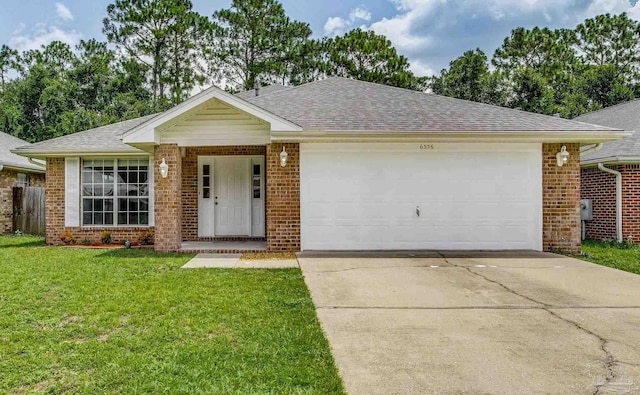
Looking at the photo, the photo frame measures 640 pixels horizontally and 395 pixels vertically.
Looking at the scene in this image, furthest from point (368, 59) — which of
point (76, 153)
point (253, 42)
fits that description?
point (76, 153)

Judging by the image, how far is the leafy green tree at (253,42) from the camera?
28.1m

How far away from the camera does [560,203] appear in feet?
30.9

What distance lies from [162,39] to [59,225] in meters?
20.2

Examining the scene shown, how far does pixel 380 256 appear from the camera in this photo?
344 inches

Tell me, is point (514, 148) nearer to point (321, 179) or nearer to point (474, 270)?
point (474, 270)

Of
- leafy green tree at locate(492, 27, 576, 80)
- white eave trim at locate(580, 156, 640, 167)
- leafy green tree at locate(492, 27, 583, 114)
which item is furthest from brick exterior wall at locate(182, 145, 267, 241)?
leafy green tree at locate(492, 27, 576, 80)

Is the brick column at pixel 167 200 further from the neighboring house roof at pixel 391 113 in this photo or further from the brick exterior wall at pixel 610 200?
the brick exterior wall at pixel 610 200

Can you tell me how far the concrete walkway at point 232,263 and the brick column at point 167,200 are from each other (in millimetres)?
1128

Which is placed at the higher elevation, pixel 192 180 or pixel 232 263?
pixel 192 180

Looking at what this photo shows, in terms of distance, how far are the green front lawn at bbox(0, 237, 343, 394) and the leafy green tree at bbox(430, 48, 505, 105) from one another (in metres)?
24.7

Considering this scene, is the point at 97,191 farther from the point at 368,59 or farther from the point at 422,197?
the point at 368,59

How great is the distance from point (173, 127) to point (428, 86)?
23974 millimetres

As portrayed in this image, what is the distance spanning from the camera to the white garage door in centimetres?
944

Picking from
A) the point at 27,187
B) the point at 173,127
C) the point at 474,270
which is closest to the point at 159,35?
the point at 27,187
